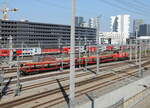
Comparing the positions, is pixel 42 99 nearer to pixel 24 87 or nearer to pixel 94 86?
pixel 24 87

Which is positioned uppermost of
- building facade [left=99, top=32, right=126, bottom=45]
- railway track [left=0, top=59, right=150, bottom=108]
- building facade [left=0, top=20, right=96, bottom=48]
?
building facade [left=0, top=20, right=96, bottom=48]

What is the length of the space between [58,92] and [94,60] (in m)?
23.5

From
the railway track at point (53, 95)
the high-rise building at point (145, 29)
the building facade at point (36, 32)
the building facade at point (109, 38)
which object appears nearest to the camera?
the railway track at point (53, 95)

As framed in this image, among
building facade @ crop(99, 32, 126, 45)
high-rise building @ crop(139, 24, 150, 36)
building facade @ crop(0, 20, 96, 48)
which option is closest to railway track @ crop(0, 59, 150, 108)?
building facade @ crop(99, 32, 126, 45)

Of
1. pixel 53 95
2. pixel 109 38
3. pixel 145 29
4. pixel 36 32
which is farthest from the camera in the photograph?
pixel 145 29

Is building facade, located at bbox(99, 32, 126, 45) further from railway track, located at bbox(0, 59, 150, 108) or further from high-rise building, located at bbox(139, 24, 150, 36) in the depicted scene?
high-rise building, located at bbox(139, 24, 150, 36)

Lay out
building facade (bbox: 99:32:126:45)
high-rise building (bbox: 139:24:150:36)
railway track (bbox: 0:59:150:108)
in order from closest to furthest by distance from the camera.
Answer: railway track (bbox: 0:59:150:108) < building facade (bbox: 99:32:126:45) < high-rise building (bbox: 139:24:150:36)

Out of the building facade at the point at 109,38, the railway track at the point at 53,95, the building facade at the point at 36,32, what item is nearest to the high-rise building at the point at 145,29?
the building facade at the point at 36,32

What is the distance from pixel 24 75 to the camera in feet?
96.5

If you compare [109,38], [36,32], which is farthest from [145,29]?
[109,38]

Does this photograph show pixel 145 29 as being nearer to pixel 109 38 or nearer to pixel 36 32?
pixel 36 32

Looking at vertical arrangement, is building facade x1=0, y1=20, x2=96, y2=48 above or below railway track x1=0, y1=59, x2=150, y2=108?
above

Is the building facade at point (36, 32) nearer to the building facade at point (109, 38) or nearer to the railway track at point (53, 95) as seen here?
the building facade at point (109, 38)

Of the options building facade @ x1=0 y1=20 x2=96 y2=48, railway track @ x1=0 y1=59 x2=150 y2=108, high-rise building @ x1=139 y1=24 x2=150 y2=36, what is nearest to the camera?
railway track @ x1=0 y1=59 x2=150 y2=108
